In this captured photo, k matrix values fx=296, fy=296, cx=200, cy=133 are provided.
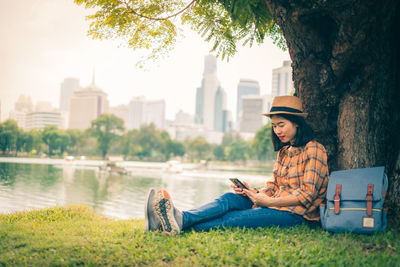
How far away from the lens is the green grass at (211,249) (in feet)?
7.59

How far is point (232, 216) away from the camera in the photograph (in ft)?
10.0

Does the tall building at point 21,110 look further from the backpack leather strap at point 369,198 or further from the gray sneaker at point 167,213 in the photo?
the backpack leather strap at point 369,198

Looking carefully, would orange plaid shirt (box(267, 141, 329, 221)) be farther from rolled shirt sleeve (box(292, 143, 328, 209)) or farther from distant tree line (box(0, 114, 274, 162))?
distant tree line (box(0, 114, 274, 162))

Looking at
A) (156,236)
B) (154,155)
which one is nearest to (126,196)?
(156,236)

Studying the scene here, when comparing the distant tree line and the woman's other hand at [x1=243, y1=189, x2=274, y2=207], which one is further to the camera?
the distant tree line

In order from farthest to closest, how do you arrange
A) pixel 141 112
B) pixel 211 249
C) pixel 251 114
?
pixel 141 112 → pixel 251 114 → pixel 211 249

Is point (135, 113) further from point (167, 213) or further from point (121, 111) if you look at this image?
point (167, 213)

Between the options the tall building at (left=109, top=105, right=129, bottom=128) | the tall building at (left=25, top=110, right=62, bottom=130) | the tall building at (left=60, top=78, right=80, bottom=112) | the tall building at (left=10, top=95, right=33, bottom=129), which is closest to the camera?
the tall building at (left=10, top=95, right=33, bottom=129)

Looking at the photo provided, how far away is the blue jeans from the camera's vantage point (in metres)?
2.96

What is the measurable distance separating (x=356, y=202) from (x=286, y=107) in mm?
1092

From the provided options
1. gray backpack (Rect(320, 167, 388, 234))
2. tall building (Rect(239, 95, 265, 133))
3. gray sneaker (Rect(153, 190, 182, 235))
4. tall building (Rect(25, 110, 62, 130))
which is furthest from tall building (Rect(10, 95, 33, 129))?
tall building (Rect(239, 95, 265, 133))

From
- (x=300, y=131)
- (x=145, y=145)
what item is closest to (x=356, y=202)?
(x=300, y=131)

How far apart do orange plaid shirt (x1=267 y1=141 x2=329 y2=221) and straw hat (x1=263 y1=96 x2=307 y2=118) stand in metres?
0.35

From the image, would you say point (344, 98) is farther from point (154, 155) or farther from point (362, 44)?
point (154, 155)
